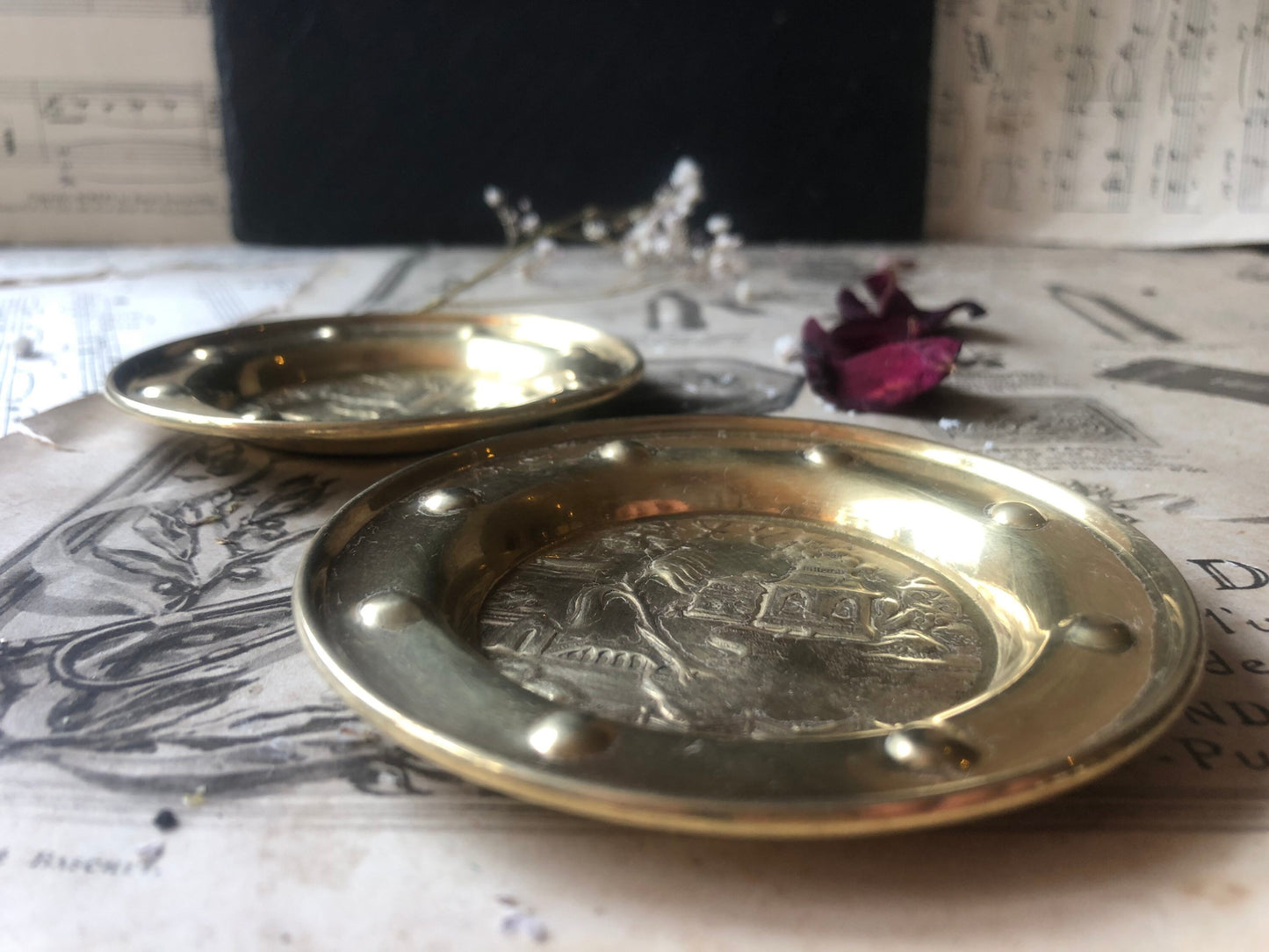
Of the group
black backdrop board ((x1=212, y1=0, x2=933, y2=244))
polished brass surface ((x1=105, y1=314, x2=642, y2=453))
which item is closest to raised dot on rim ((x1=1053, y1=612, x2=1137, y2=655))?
polished brass surface ((x1=105, y1=314, x2=642, y2=453))

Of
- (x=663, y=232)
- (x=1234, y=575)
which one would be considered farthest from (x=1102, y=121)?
(x=1234, y=575)

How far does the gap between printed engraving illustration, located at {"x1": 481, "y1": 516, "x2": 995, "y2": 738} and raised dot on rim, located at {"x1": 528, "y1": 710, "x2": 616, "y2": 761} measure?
5 cm

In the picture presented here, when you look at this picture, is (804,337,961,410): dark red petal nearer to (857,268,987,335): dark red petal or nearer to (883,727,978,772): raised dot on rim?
(857,268,987,335): dark red petal

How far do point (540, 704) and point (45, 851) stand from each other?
0.54 feet

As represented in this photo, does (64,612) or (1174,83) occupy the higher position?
(1174,83)

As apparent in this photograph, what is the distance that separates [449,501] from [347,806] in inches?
7.0

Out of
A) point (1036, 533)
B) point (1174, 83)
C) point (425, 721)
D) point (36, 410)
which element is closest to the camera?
point (425, 721)

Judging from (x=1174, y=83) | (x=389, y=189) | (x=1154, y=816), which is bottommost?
(x=1154, y=816)

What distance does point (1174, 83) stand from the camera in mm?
1467

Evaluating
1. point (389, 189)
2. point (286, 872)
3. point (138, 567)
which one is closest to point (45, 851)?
point (286, 872)

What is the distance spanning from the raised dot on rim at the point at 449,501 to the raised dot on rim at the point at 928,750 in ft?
0.83

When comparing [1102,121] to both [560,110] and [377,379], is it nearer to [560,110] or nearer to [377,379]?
[560,110]

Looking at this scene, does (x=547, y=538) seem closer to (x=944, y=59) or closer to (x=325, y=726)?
(x=325, y=726)

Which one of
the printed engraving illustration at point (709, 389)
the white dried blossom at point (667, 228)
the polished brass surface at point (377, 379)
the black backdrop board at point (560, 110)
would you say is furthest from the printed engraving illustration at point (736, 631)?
the black backdrop board at point (560, 110)
